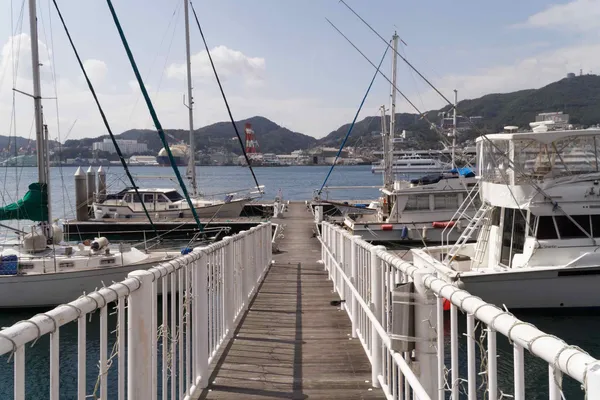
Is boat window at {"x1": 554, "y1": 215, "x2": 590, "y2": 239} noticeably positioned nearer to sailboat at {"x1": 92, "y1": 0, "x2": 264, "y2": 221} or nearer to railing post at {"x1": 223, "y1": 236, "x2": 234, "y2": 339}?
railing post at {"x1": 223, "y1": 236, "x2": 234, "y2": 339}

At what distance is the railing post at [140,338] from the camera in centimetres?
329

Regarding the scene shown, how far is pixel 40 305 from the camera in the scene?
14375mm

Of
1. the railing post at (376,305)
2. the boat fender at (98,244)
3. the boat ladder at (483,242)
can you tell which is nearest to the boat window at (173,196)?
the boat fender at (98,244)

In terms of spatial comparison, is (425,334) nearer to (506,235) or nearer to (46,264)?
(506,235)

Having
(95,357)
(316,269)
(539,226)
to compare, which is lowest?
(95,357)

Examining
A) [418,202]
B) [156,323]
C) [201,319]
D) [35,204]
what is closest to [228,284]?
[201,319]

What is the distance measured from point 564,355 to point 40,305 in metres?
14.8

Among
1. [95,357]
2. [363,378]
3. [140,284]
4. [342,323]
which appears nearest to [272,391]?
[363,378]

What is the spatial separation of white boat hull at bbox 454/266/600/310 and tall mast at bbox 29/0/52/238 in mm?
11646

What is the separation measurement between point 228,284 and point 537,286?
9023mm

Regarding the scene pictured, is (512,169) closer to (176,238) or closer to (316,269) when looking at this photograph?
(316,269)

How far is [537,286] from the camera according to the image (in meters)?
13.2

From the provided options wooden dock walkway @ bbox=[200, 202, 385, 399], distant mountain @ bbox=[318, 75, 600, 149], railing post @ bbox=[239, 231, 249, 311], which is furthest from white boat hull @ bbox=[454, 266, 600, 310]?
distant mountain @ bbox=[318, 75, 600, 149]

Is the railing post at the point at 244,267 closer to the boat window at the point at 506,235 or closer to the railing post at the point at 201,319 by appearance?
the railing post at the point at 201,319
